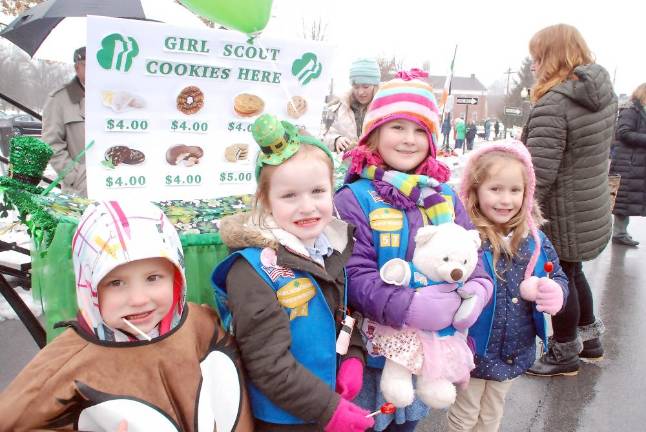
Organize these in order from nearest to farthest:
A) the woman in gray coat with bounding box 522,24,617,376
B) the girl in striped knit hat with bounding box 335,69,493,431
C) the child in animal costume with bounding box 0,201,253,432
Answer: the child in animal costume with bounding box 0,201,253,432
the girl in striped knit hat with bounding box 335,69,493,431
the woman in gray coat with bounding box 522,24,617,376

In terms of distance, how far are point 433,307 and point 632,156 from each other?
567cm

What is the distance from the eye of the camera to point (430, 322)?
1.71 metres

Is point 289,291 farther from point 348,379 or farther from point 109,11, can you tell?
point 109,11

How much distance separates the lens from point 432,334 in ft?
5.92

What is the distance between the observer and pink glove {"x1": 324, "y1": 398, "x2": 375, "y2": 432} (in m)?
1.50

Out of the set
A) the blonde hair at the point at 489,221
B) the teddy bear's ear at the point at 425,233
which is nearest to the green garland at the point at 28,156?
the teddy bear's ear at the point at 425,233

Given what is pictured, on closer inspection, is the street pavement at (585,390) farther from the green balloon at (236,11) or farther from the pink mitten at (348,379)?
the green balloon at (236,11)

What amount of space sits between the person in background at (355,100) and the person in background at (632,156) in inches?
138

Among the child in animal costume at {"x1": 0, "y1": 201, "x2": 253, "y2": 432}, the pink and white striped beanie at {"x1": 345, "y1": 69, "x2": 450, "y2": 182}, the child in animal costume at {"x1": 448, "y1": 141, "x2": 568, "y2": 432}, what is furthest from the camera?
the child in animal costume at {"x1": 448, "y1": 141, "x2": 568, "y2": 432}

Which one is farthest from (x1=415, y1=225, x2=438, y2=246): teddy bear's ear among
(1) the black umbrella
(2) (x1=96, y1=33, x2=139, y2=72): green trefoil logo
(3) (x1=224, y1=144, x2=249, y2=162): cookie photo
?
(1) the black umbrella

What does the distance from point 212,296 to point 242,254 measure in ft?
1.49

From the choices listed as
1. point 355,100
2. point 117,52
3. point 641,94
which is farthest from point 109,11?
point 641,94

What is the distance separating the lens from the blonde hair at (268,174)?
1.60m

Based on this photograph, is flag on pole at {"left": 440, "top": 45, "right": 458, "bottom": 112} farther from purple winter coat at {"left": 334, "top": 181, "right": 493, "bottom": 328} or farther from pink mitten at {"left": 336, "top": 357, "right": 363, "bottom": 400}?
pink mitten at {"left": 336, "top": 357, "right": 363, "bottom": 400}
